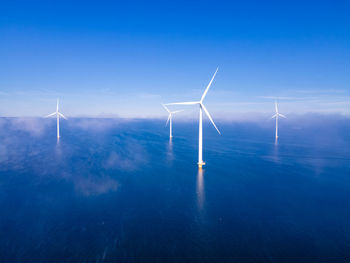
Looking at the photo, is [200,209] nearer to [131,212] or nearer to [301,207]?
[131,212]

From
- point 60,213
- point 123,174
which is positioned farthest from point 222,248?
point 123,174

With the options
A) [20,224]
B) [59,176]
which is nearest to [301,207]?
[20,224]

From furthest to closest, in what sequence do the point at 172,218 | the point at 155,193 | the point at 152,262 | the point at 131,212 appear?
the point at 155,193, the point at 131,212, the point at 172,218, the point at 152,262

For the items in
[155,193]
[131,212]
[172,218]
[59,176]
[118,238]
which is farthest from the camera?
[59,176]

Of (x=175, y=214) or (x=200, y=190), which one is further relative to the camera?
(x=200, y=190)

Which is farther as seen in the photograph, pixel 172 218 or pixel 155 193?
pixel 155 193

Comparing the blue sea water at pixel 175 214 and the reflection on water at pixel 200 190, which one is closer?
the blue sea water at pixel 175 214

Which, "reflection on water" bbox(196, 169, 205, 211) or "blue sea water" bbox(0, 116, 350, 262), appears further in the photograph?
"reflection on water" bbox(196, 169, 205, 211)

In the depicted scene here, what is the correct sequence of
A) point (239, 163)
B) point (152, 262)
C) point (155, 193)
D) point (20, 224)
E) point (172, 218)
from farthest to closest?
point (239, 163) < point (155, 193) < point (172, 218) < point (20, 224) < point (152, 262)

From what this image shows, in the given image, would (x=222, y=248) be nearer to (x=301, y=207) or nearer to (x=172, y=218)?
(x=172, y=218)
